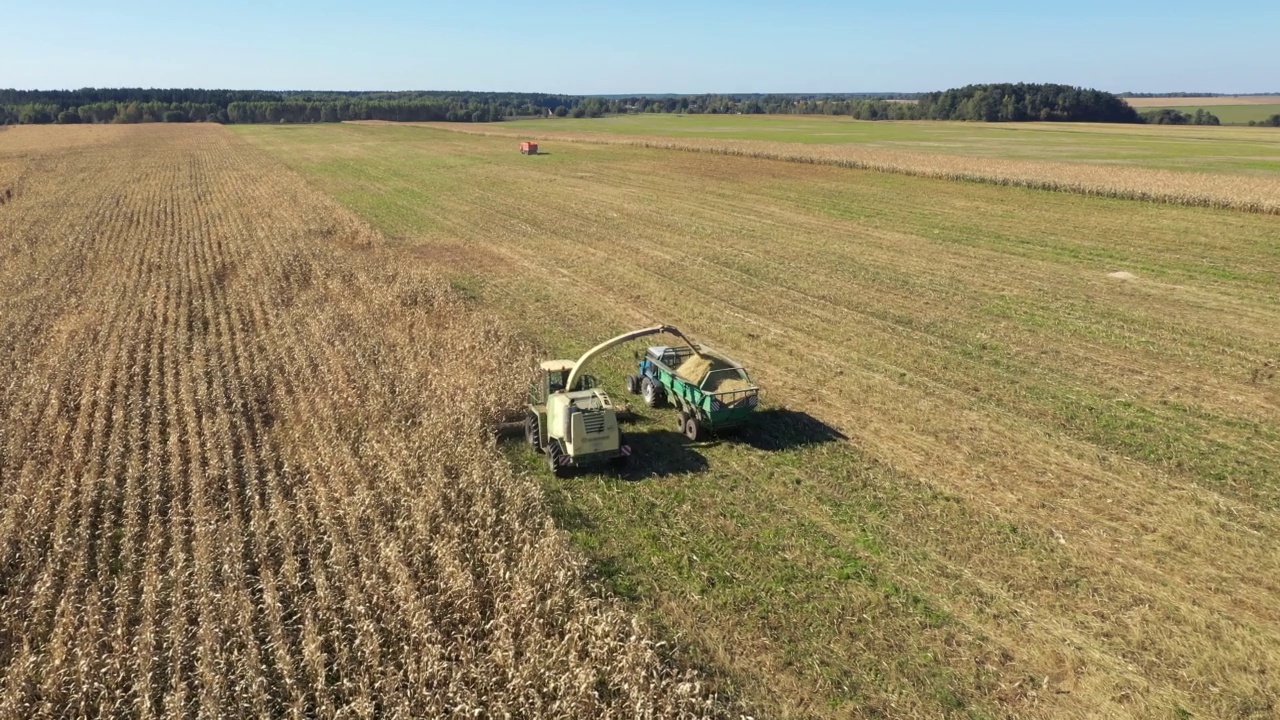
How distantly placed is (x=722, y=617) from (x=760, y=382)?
8.37 meters

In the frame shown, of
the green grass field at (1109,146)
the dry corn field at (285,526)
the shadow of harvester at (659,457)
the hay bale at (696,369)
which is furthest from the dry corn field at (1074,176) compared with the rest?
the dry corn field at (285,526)

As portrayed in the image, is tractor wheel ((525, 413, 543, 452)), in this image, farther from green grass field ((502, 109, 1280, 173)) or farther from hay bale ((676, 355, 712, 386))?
green grass field ((502, 109, 1280, 173))

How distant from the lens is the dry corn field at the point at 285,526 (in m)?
8.08

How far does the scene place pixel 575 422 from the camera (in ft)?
40.8

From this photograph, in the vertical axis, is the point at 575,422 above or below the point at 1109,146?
below

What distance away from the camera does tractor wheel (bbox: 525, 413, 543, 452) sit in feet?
45.0

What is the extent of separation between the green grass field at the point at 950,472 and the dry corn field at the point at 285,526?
53.3 inches

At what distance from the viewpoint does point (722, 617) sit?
9.59 metres

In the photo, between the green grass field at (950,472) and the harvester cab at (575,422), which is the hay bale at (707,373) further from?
the harvester cab at (575,422)

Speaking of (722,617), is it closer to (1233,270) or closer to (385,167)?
(1233,270)

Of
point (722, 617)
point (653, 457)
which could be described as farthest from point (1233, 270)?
point (722, 617)

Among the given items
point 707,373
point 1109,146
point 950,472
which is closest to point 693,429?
point 707,373

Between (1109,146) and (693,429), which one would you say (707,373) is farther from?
(1109,146)

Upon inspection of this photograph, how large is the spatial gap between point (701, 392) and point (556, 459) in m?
3.04
